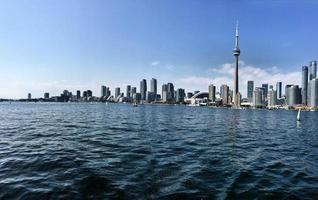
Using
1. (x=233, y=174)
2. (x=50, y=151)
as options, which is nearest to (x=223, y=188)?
(x=233, y=174)

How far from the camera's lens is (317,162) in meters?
30.5

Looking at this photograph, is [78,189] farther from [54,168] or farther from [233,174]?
[233,174]

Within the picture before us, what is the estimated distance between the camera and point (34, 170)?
22.9 meters

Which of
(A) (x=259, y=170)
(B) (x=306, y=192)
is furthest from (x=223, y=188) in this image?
(A) (x=259, y=170)

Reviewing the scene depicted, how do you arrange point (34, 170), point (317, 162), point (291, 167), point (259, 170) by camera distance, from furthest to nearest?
point (317, 162), point (291, 167), point (259, 170), point (34, 170)

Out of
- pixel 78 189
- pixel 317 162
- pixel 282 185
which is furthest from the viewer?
pixel 317 162

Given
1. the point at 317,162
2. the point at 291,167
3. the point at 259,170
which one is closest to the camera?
the point at 259,170

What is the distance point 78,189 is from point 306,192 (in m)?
15.9

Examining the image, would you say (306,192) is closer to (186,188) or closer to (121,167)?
(186,188)

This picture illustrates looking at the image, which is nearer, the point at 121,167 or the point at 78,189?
the point at 78,189

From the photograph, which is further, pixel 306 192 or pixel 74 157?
pixel 74 157

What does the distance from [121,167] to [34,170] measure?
24.1 feet

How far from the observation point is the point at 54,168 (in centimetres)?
2362

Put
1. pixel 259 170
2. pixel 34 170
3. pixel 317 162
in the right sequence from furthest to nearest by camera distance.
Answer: pixel 317 162 → pixel 259 170 → pixel 34 170
